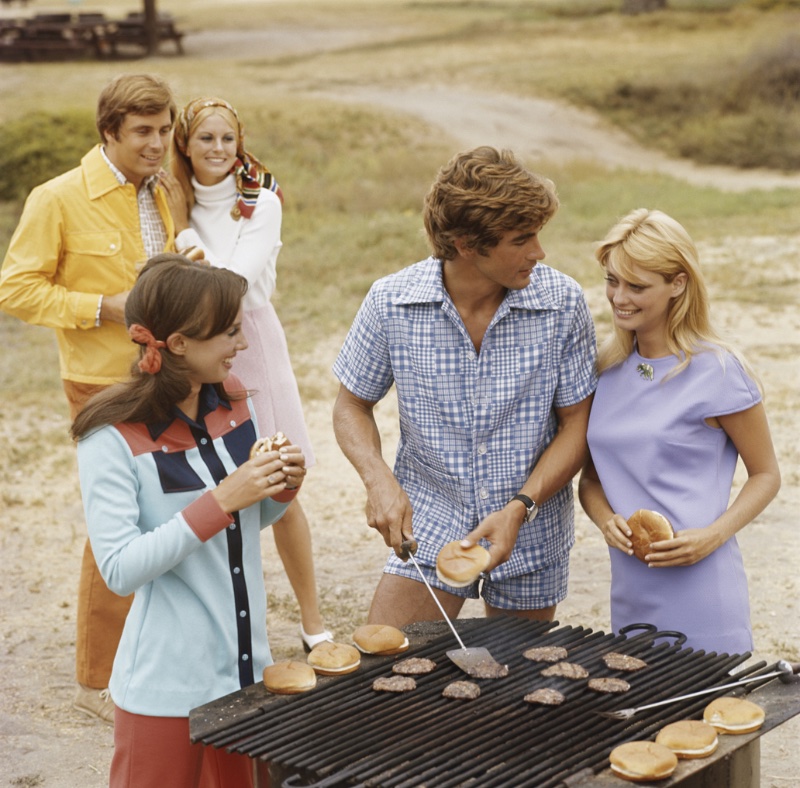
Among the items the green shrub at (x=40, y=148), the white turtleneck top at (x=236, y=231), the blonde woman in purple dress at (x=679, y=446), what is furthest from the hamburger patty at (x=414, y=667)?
the green shrub at (x=40, y=148)

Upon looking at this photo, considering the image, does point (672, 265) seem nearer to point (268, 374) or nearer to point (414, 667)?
point (414, 667)

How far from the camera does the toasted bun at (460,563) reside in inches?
116

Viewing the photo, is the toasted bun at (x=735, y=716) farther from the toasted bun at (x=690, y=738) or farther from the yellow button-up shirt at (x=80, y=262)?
the yellow button-up shirt at (x=80, y=262)

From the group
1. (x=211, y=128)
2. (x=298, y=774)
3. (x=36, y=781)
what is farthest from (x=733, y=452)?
(x=36, y=781)

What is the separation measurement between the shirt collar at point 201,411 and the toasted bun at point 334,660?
60cm

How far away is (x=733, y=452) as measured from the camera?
3.19 m

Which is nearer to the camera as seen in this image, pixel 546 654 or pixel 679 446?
pixel 546 654

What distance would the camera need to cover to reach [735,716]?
240cm

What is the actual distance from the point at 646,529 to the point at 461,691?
73 cm

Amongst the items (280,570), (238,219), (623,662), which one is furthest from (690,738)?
(280,570)

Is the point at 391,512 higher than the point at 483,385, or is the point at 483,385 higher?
the point at 483,385

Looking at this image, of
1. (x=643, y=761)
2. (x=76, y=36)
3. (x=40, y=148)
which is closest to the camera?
(x=643, y=761)

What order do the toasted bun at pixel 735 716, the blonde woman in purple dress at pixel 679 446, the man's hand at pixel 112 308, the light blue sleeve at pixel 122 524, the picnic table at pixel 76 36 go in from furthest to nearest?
the picnic table at pixel 76 36 < the man's hand at pixel 112 308 < the blonde woman in purple dress at pixel 679 446 < the light blue sleeve at pixel 122 524 < the toasted bun at pixel 735 716

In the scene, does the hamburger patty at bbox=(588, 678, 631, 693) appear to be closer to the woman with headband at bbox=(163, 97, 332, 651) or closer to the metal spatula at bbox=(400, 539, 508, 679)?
the metal spatula at bbox=(400, 539, 508, 679)
